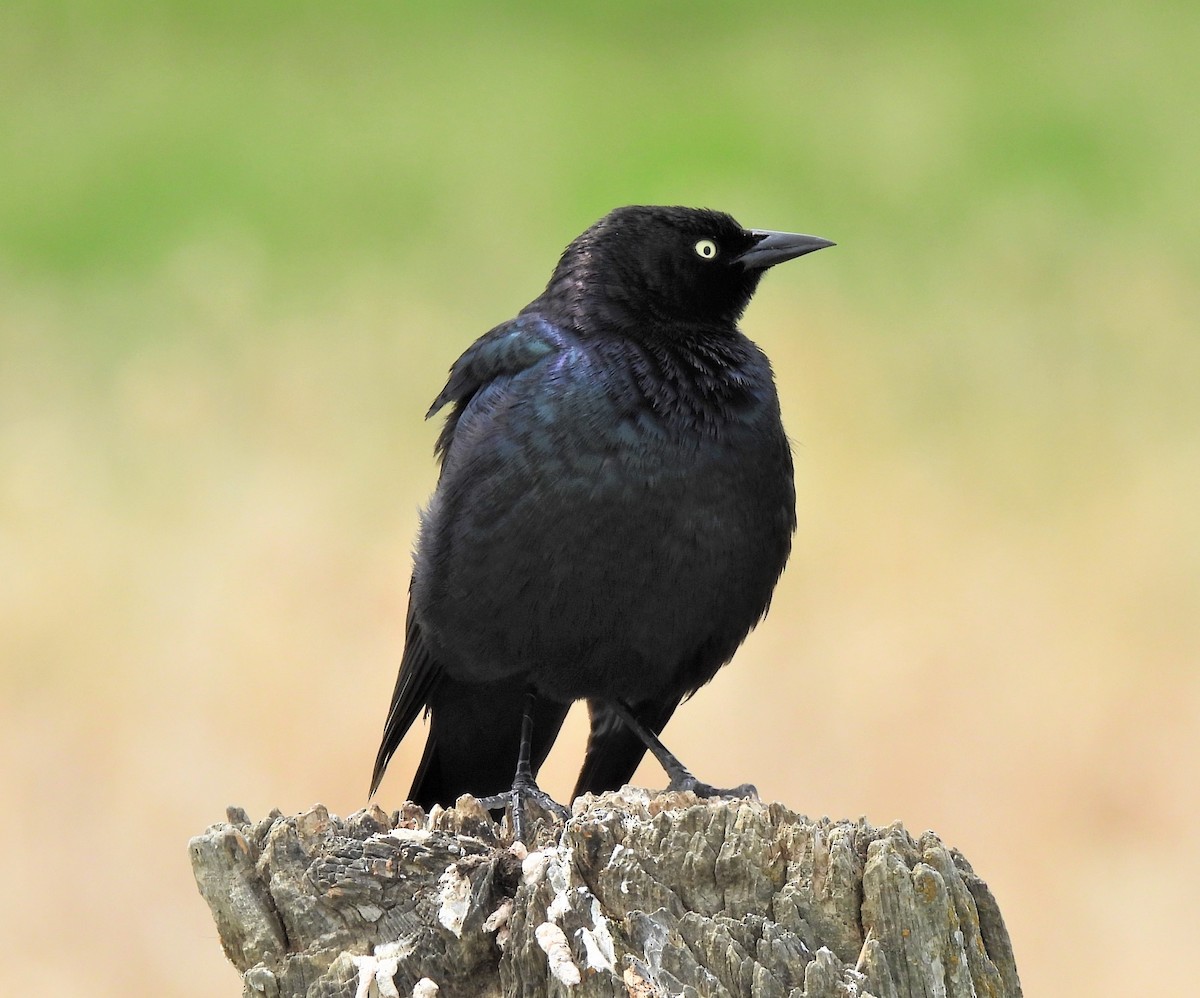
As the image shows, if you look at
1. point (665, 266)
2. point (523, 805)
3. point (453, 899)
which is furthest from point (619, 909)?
point (665, 266)

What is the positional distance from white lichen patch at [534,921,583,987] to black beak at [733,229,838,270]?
241 cm

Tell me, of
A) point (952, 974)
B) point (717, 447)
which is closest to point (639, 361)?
point (717, 447)

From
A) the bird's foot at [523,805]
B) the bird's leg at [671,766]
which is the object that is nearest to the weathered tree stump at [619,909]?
the bird's foot at [523,805]

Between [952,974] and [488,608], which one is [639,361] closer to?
[488,608]

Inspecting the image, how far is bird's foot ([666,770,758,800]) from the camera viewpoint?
383 centimetres

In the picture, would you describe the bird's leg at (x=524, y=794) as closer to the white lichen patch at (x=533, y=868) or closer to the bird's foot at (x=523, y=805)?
Result: the bird's foot at (x=523, y=805)

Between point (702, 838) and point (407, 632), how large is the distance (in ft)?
6.53

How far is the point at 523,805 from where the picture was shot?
3.67 m

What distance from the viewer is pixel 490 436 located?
167 inches

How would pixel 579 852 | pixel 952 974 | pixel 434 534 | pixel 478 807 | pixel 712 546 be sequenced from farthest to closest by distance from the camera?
pixel 434 534 < pixel 712 546 < pixel 478 807 < pixel 579 852 < pixel 952 974

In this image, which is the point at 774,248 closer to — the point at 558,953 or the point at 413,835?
the point at 413,835

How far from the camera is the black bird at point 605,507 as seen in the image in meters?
4.06

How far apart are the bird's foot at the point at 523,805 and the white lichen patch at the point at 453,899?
22 centimetres

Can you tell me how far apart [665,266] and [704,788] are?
5.14 feet
